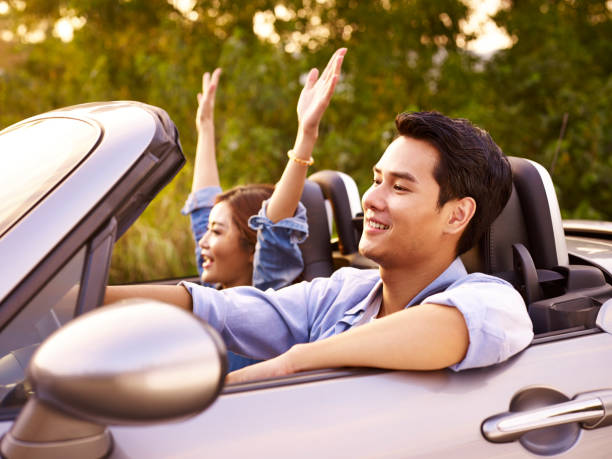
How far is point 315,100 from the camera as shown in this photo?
7.63 ft

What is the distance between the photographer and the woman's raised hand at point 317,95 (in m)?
2.15

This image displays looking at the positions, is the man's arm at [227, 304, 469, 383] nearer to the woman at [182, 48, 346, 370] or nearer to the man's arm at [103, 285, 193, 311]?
the man's arm at [103, 285, 193, 311]

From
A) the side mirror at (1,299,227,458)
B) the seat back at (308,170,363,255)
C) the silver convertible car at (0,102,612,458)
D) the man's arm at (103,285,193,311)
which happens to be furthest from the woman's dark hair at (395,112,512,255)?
the seat back at (308,170,363,255)

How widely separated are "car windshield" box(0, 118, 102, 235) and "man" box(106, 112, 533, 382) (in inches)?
18.5

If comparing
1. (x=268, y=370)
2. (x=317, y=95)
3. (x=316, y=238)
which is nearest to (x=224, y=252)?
(x=316, y=238)

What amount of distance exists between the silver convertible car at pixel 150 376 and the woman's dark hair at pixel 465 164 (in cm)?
48

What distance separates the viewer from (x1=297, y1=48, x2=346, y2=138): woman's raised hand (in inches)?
84.7

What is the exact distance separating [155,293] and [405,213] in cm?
72

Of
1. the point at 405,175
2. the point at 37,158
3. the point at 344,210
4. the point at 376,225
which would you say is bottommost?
→ the point at 344,210

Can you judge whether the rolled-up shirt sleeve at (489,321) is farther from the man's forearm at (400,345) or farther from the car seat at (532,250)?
the car seat at (532,250)

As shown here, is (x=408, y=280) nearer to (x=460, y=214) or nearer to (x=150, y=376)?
(x=460, y=214)

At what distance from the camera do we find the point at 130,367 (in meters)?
0.83

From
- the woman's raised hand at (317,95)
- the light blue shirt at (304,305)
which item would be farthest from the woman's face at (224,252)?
the light blue shirt at (304,305)

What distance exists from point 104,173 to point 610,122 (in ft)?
26.0
